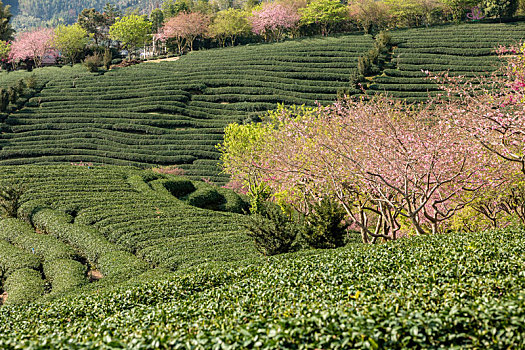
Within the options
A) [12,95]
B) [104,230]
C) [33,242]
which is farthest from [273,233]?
[12,95]

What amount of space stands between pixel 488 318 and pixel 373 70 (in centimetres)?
6199

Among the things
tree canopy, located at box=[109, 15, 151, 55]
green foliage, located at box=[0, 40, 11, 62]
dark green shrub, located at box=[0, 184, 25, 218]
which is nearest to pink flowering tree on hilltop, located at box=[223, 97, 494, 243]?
dark green shrub, located at box=[0, 184, 25, 218]

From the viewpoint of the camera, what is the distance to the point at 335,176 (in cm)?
1644

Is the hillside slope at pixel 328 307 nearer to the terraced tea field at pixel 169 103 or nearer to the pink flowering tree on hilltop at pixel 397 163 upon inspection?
the pink flowering tree on hilltop at pixel 397 163

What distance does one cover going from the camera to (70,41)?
9044 centimetres

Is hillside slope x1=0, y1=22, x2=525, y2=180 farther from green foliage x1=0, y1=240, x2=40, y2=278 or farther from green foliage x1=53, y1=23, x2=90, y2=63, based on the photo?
green foliage x1=0, y1=240, x2=40, y2=278

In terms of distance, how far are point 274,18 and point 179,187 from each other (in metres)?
65.8

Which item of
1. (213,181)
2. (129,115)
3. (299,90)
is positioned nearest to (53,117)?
(129,115)

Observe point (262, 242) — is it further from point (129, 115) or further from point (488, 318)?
point (129, 115)

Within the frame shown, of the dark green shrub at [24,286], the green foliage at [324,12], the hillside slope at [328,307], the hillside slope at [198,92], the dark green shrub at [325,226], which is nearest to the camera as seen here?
the hillside slope at [328,307]

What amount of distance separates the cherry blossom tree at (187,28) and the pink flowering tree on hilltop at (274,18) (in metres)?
10.9

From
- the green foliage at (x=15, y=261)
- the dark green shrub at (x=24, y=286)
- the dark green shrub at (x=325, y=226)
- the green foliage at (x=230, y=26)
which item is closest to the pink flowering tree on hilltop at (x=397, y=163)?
the dark green shrub at (x=325, y=226)

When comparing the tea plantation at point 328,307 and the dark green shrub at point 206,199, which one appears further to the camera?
the dark green shrub at point 206,199

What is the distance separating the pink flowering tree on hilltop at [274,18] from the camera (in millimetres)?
92375
